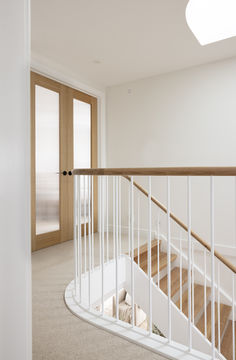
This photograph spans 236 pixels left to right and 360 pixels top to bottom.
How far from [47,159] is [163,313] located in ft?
7.75

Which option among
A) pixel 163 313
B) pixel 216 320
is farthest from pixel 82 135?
pixel 216 320

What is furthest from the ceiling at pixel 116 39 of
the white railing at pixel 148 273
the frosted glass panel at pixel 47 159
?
the white railing at pixel 148 273

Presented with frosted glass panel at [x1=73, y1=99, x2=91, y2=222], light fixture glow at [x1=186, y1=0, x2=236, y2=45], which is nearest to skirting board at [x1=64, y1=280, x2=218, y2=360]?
frosted glass panel at [x1=73, y1=99, x2=91, y2=222]

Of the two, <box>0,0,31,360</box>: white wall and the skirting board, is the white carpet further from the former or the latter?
<box>0,0,31,360</box>: white wall

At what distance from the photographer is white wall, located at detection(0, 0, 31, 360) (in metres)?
0.81

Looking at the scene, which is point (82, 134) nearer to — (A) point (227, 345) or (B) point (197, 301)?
(B) point (197, 301)

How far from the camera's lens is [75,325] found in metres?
1.69

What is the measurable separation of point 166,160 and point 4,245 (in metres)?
3.26

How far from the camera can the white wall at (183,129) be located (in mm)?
3357

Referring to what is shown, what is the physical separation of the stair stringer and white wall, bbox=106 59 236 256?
1.22 m

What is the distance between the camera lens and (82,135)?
4.02 metres

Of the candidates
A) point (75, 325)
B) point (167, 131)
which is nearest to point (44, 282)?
point (75, 325)

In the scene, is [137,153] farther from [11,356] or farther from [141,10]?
[11,356]

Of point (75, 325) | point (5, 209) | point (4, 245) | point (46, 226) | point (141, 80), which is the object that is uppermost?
point (141, 80)
